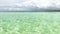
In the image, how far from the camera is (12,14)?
83 centimetres

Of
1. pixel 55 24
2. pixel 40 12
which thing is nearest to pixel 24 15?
pixel 40 12

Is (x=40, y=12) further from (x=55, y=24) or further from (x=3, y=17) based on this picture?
(x=3, y=17)

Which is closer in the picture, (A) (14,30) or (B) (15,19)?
(A) (14,30)

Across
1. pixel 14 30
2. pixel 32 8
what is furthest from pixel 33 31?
pixel 32 8

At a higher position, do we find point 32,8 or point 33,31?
point 32,8

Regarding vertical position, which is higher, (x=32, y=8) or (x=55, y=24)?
(x=32, y=8)

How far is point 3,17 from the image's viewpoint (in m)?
0.81

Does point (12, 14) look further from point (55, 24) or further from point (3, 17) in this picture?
point (55, 24)

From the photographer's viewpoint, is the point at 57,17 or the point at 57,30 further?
the point at 57,17

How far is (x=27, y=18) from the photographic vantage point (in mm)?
792

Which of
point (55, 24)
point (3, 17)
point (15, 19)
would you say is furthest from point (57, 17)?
point (3, 17)

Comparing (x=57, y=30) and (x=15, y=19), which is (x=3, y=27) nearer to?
(x=15, y=19)

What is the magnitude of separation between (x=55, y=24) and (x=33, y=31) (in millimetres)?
190

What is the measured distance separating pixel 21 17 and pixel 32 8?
0.40 ft
